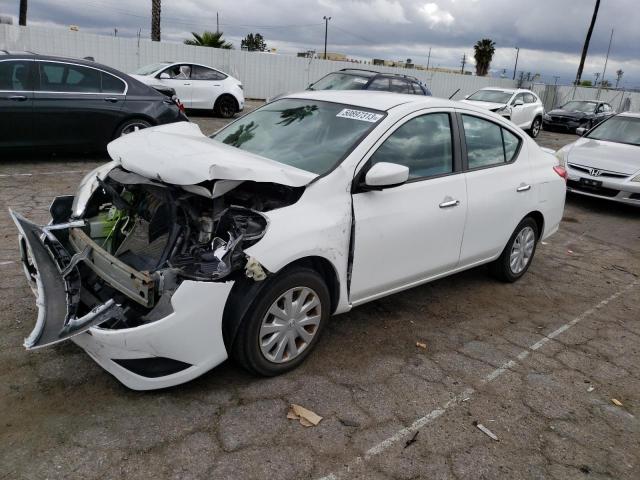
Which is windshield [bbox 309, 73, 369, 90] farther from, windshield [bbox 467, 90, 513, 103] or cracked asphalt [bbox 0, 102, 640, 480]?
cracked asphalt [bbox 0, 102, 640, 480]

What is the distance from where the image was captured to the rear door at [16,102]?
734 cm

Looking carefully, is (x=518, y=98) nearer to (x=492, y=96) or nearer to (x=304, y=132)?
(x=492, y=96)

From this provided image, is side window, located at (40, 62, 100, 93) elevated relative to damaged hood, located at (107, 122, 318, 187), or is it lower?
elevated

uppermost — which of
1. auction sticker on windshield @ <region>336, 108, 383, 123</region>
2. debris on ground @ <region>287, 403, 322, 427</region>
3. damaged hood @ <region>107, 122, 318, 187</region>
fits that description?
auction sticker on windshield @ <region>336, 108, 383, 123</region>

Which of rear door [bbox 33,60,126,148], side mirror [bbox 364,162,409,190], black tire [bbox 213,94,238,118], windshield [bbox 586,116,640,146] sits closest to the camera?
side mirror [bbox 364,162,409,190]

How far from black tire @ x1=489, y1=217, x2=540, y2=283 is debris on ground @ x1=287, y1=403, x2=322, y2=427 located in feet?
8.96

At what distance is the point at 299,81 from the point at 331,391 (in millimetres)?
22882

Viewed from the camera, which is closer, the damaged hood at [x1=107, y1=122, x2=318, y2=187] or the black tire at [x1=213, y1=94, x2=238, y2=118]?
the damaged hood at [x1=107, y1=122, x2=318, y2=187]

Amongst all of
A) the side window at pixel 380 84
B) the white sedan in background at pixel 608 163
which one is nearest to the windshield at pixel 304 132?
the white sedan in background at pixel 608 163

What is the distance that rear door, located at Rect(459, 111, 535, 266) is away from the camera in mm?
4324

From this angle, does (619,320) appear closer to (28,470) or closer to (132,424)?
(132,424)

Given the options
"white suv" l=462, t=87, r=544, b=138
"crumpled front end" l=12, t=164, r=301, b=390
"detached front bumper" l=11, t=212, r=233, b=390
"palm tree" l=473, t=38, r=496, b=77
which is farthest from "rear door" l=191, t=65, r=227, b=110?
"palm tree" l=473, t=38, r=496, b=77

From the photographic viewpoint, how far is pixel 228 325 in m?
2.96

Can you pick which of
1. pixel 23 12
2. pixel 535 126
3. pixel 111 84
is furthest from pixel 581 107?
pixel 23 12
